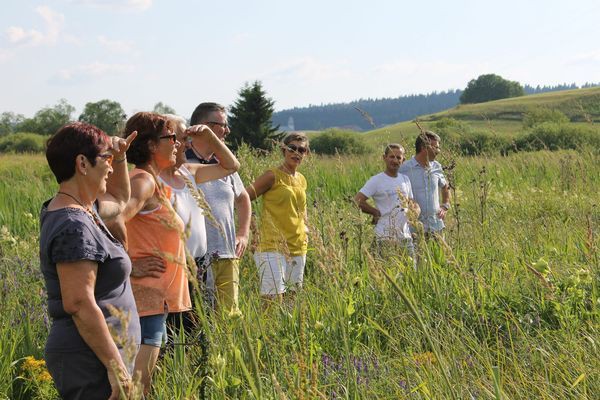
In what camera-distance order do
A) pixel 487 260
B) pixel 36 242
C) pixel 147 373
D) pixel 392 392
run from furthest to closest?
1. pixel 36 242
2. pixel 487 260
3. pixel 147 373
4. pixel 392 392

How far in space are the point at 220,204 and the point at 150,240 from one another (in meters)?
1.05

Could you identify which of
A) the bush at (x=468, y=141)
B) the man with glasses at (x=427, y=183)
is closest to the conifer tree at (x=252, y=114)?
the bush at (x=468, y=141)

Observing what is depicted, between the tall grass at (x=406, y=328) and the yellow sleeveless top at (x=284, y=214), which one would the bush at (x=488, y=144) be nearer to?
the tall grass at (x=406, y=328)

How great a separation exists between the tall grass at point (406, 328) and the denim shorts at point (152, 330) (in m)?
0.13

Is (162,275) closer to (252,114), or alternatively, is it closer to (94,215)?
(94,215)

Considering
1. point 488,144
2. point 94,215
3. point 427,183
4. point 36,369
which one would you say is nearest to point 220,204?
point 36,369

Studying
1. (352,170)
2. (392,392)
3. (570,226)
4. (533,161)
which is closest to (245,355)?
(392,392)

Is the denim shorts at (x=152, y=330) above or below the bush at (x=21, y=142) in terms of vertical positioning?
above

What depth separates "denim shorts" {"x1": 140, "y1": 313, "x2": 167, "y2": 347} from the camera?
10.8ft

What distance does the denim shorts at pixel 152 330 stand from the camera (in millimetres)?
3301

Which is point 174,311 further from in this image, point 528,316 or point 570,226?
point 570,226

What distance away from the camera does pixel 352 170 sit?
1278cm

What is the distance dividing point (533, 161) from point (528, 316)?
998cm

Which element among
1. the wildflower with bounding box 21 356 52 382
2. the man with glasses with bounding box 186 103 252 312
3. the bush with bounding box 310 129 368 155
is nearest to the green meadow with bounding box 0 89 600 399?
the wildflower with bounding box 21 356 52 382
